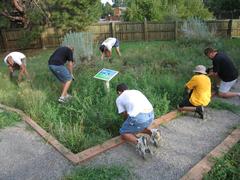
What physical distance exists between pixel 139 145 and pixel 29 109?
3145 millimetres

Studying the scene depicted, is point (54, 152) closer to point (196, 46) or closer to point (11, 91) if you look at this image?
point (11, 91)

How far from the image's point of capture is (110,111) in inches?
240

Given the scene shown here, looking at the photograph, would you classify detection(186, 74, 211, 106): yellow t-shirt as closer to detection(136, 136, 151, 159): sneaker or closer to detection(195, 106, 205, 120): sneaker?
detection(195, 106, 205, 120): sneaker

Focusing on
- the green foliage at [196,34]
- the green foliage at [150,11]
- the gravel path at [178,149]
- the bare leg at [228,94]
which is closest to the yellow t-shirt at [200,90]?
the gravel path at [178,149]

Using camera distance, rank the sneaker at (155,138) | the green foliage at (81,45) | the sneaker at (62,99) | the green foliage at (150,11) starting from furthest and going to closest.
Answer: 1. the green foliage at (150,11)
2. the green foliage at (81,45)
3. the sneaker at (62,99)
4. the sneaker at (155,138)

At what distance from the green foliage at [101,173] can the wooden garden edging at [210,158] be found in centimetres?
83

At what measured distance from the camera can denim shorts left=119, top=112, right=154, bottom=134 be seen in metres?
4.94

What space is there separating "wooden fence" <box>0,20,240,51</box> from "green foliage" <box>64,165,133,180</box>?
15875 mm

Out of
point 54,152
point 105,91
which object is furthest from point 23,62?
point 54,152

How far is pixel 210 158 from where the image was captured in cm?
453

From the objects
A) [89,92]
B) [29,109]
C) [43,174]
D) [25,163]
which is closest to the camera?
[43,174]

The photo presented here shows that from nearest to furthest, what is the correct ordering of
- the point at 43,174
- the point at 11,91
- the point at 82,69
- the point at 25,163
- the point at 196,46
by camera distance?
1. the point at 43,174
2. the point at 25,163
3. the point at 11,91
4. the point at 82,69
5. the point at 196,46

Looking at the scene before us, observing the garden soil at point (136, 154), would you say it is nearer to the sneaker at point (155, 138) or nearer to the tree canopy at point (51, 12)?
the sneaker at point (155, 138)

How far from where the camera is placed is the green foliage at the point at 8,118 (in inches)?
248
